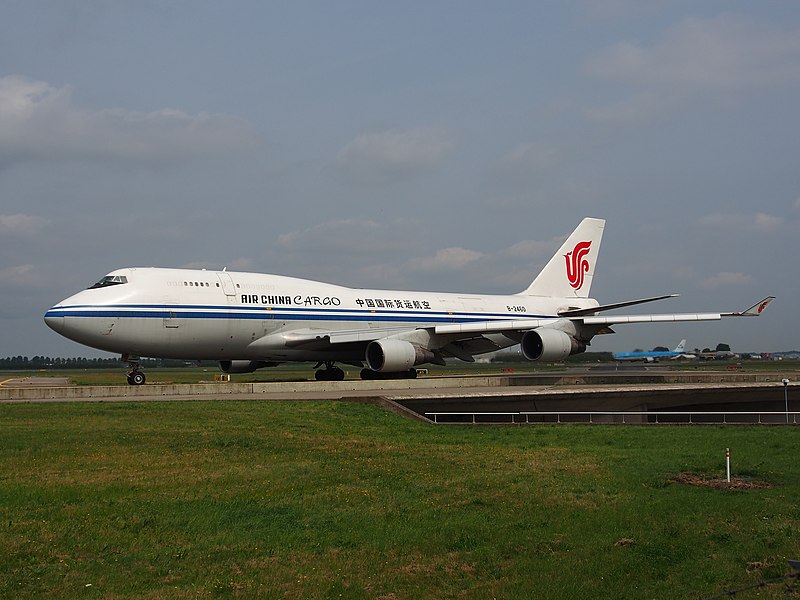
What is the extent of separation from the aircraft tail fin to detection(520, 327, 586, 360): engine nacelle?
10.6 m

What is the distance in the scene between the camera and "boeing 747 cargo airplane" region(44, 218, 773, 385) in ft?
99.6

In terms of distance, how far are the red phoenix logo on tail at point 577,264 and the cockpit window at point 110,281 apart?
2700 centimetres

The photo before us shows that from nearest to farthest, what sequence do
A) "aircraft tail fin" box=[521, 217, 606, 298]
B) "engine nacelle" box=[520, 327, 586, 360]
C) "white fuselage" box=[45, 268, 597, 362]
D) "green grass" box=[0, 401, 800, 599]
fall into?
"green grass" box=[0, 401, 800, 599]
"white fuselage" box=[45, 268, 597, 362]
"engine nacelle" box=[520, 327, 586, 360]
"aircraft tail fin" box=[521, 217, 606, 298]

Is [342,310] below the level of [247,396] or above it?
above

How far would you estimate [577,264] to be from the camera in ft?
159

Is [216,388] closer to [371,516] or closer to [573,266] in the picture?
[371,516]

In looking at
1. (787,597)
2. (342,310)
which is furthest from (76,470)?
(342,310)

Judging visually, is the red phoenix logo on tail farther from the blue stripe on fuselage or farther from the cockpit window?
the cockpit window

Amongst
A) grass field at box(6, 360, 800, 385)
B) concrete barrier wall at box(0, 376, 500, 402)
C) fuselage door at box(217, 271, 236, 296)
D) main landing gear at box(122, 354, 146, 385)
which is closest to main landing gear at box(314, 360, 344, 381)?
grass field at box(6, 360, 800, 385)

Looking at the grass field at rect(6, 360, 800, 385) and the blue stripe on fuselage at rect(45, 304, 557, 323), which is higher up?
the blue stripe on fuselage at rect(45, 304, 557, 323)

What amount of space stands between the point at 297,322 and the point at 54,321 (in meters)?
9.92

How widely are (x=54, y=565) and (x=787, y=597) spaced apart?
7.30m

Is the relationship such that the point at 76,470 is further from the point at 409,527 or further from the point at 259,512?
the point at 409,527

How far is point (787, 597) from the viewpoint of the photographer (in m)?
7.75
